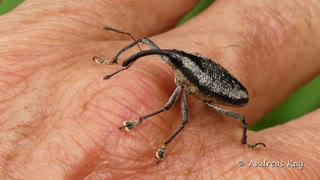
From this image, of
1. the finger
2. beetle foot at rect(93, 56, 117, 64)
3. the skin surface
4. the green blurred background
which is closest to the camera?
the skin surface

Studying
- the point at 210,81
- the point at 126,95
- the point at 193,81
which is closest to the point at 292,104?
the point at 210,81

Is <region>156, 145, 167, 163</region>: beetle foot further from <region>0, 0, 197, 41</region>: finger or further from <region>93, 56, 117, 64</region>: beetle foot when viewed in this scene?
<region>0, 0, 197, 41</region>: finger

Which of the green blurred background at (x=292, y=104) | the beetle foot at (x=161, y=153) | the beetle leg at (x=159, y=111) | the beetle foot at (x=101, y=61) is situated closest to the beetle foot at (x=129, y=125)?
the beetle leg at (x=159, y=111)

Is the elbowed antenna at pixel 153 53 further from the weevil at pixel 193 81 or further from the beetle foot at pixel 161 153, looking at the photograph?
the beetle foot at pixel 161 153

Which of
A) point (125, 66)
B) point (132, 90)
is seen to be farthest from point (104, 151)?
point (125, 66)

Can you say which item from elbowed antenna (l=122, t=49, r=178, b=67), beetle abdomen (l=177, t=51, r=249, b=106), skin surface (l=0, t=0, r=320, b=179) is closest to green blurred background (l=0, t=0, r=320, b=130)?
skin surface (l=0, t=0, r=320, b=179)

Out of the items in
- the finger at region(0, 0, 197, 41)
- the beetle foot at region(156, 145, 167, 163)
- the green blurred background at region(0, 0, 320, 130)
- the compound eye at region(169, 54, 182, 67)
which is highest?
the compound eye at region(169, 54, 182, 67)

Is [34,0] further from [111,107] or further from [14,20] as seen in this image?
[111,107]
